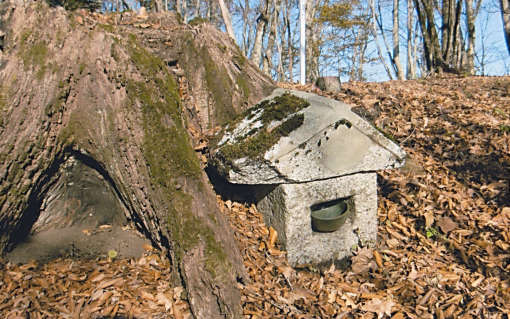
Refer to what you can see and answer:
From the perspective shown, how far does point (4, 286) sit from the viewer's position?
2.09 metres

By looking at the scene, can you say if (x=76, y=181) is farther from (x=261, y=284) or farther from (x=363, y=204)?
(x=363, y=204)

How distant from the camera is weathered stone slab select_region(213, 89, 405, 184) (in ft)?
8.31

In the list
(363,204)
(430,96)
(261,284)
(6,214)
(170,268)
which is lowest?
(261,284)

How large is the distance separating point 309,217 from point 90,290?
1729 millimetres

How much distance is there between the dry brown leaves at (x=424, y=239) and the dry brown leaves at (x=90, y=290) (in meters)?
0.61

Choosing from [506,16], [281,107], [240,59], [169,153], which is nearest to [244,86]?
[240,59]

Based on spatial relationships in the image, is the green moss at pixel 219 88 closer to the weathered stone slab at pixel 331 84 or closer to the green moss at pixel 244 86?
the green moss at pixel 244 86

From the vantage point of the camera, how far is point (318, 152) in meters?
2.63

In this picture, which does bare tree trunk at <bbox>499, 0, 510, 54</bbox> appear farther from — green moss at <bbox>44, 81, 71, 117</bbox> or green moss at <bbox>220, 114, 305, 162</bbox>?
green moss at <bbox>44, 81, 71, 117</bbox>

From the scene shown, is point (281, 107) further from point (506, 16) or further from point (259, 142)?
point (506, 16)

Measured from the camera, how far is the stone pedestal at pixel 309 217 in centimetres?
273

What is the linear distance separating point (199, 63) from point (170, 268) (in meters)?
1.87

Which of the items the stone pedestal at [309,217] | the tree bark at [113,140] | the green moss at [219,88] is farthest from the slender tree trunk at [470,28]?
the tree bark at [113,140]

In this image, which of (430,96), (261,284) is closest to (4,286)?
(261,284)
